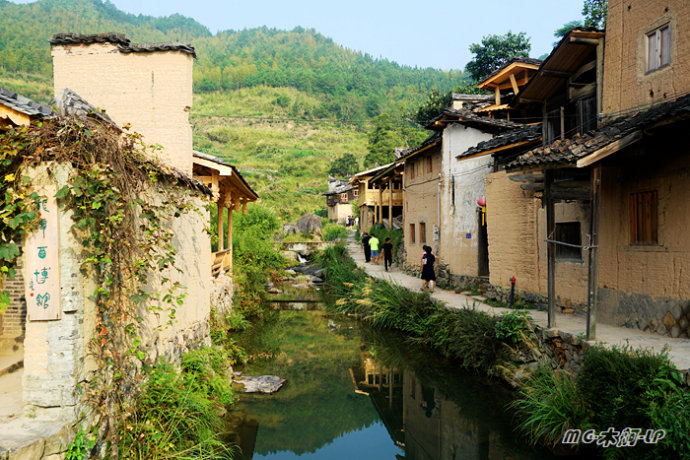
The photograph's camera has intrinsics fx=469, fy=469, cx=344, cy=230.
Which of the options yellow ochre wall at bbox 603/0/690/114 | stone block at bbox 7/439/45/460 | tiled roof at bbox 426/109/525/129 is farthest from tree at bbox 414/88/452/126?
stone block at bbox 7/439/45/460

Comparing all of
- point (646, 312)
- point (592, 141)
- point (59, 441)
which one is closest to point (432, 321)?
point (646, 312)

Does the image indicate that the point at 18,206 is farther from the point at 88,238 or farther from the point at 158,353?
the point at 158,353

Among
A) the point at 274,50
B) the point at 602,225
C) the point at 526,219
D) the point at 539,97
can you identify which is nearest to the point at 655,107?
the point at 602,225

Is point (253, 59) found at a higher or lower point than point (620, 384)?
higher

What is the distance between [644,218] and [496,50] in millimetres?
25595

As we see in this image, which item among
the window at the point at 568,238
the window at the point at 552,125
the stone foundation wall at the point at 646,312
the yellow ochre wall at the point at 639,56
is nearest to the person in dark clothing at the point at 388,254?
the window at the point at 568,238

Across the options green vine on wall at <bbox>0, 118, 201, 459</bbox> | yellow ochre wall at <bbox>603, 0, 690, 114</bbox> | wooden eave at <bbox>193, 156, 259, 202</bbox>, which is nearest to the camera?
green vine on wall at <bbox>0, 118, 201, 459</bbox>

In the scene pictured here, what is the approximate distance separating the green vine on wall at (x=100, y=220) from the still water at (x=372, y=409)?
268cm

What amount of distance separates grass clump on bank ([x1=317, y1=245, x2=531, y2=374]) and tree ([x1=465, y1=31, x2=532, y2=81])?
19.3m

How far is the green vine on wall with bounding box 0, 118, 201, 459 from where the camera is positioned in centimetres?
373

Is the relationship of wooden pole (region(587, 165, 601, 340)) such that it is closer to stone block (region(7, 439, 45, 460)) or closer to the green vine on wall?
the green vine on wall

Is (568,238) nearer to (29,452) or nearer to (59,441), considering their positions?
(59,441)

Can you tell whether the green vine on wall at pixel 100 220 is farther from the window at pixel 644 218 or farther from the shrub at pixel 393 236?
the shrub at pixel 393 236

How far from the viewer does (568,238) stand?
10094 mm
